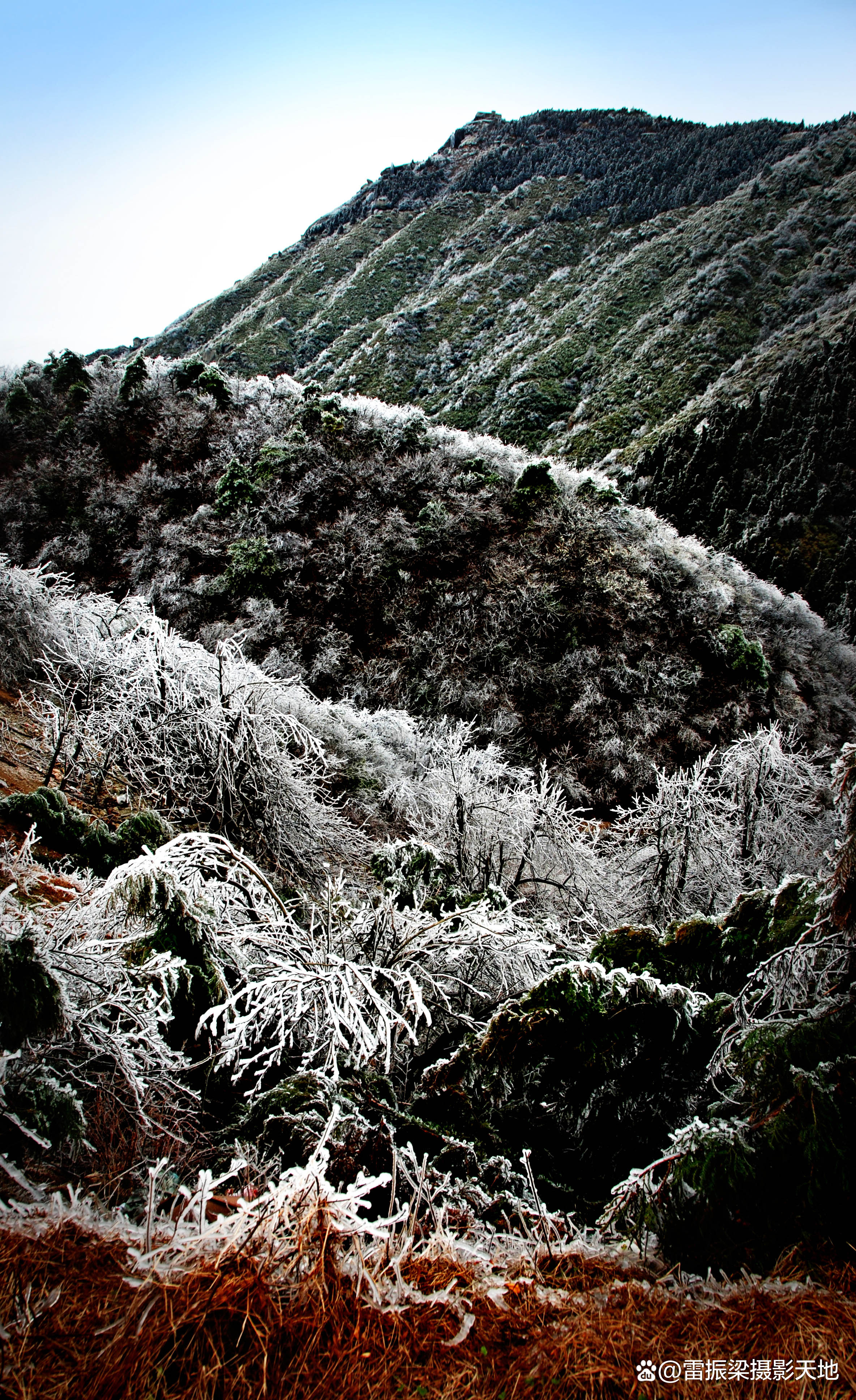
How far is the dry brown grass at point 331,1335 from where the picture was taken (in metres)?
1.15

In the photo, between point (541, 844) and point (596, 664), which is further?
point (596, 664)

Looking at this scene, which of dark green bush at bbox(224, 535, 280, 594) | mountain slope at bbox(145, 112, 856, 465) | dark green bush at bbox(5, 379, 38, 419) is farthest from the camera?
mountain slope at bbox(145, 112, 856, 465)

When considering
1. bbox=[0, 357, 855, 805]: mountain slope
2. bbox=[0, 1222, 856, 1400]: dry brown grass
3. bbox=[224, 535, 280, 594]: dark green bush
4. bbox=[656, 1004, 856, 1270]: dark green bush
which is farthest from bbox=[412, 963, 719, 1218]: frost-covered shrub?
bbox=[224, 535, 280, 594]: dark green bush

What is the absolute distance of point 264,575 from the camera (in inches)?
627

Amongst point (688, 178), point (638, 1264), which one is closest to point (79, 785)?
point (638, 1264)

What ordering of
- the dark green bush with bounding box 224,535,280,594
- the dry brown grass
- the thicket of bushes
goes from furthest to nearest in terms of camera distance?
the dark green bush with bounding box 224,535,280,594 < the thicket of bushes < the dry brown grass

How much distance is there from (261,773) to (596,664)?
1143 centimetres

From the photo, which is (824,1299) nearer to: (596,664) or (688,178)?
(596,664)

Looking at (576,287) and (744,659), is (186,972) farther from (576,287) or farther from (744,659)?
(576,287)

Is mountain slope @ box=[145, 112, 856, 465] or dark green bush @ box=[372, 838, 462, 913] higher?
mountain slope @ box=[145, 112, 856, 465]

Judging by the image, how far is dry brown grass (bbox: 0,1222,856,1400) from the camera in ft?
3.78

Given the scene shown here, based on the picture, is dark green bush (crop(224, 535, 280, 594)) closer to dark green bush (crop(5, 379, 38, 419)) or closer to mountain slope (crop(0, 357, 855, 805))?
mountain slope (crop(0, 357, 855, 805))

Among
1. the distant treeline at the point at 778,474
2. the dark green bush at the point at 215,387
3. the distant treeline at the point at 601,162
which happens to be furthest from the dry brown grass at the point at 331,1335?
the distant treeline at the point at 601,162

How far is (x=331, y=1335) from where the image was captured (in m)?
1.27
